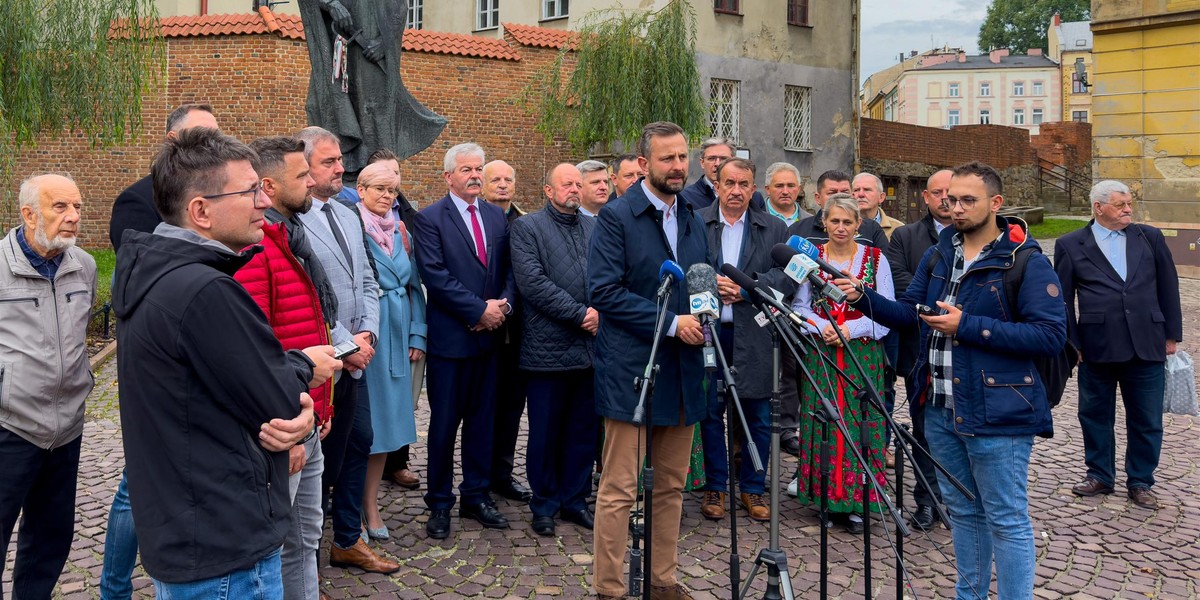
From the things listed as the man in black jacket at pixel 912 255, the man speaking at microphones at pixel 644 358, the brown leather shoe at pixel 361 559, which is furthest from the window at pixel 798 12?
the brown leather shoe at pixel 361 559

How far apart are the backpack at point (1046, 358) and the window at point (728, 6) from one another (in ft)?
77.7

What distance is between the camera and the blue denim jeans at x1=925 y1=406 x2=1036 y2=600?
14.2 ft

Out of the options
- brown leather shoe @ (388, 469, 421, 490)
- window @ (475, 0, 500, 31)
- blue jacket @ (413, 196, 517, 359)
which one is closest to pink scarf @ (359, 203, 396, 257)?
blue jacket @ (413, 196, 517, 359)

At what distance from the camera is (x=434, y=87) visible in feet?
72.7

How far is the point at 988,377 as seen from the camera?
4.38 m

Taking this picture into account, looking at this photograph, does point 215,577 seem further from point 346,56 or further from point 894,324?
point 346,56

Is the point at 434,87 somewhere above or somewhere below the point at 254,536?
above

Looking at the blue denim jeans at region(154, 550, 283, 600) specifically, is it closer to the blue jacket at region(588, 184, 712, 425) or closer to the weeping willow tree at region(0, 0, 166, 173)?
the blue jacket at region(588, 184, 712, 425)

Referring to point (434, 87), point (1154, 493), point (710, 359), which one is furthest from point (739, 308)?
point (434, 87)

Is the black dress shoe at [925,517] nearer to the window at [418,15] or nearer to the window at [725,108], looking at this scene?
the window at [725,108]

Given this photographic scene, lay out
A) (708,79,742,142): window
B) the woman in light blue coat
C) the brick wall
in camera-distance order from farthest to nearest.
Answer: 1. (708,79,742,142): window
2. the brick wall
3. the woman in light blue coat

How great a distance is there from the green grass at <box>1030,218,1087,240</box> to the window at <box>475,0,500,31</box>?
18.3 m

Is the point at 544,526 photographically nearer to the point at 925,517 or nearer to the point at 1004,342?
the point at 925,517

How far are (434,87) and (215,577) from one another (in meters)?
20.5
